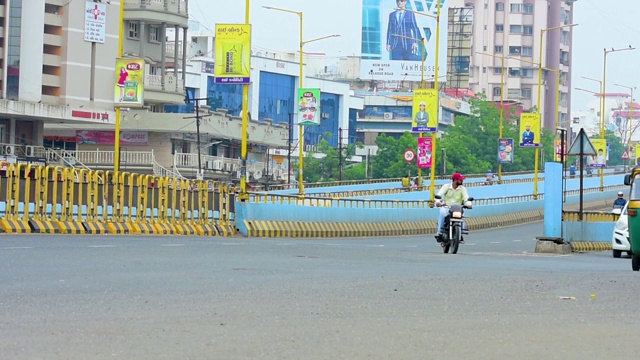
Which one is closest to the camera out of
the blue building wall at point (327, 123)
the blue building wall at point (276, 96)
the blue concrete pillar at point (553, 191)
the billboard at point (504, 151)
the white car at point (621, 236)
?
the white car at point (621, 236)

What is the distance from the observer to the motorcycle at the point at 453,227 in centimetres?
2677

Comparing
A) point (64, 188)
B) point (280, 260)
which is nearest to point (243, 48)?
point (64, 188)

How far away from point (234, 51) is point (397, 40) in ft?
384

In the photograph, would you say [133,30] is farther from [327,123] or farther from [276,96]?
[327,123]

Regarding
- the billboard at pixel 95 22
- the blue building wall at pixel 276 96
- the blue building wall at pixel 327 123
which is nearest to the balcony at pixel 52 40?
the billboard at pixel 95 22

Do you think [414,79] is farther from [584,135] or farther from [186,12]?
[584,135]

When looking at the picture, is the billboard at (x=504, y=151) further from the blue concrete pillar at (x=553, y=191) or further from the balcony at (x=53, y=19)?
the blue concrete pillar at (x=553, y=191)

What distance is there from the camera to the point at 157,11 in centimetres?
8750

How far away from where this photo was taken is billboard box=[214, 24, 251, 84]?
3716 cm

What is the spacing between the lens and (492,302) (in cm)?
1296

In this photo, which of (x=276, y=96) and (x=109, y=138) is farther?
(x=276, y=96)

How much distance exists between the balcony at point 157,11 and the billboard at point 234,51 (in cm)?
5003

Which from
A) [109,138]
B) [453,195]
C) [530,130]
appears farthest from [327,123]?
[453,195]

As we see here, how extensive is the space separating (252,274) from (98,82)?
67.8 meters
